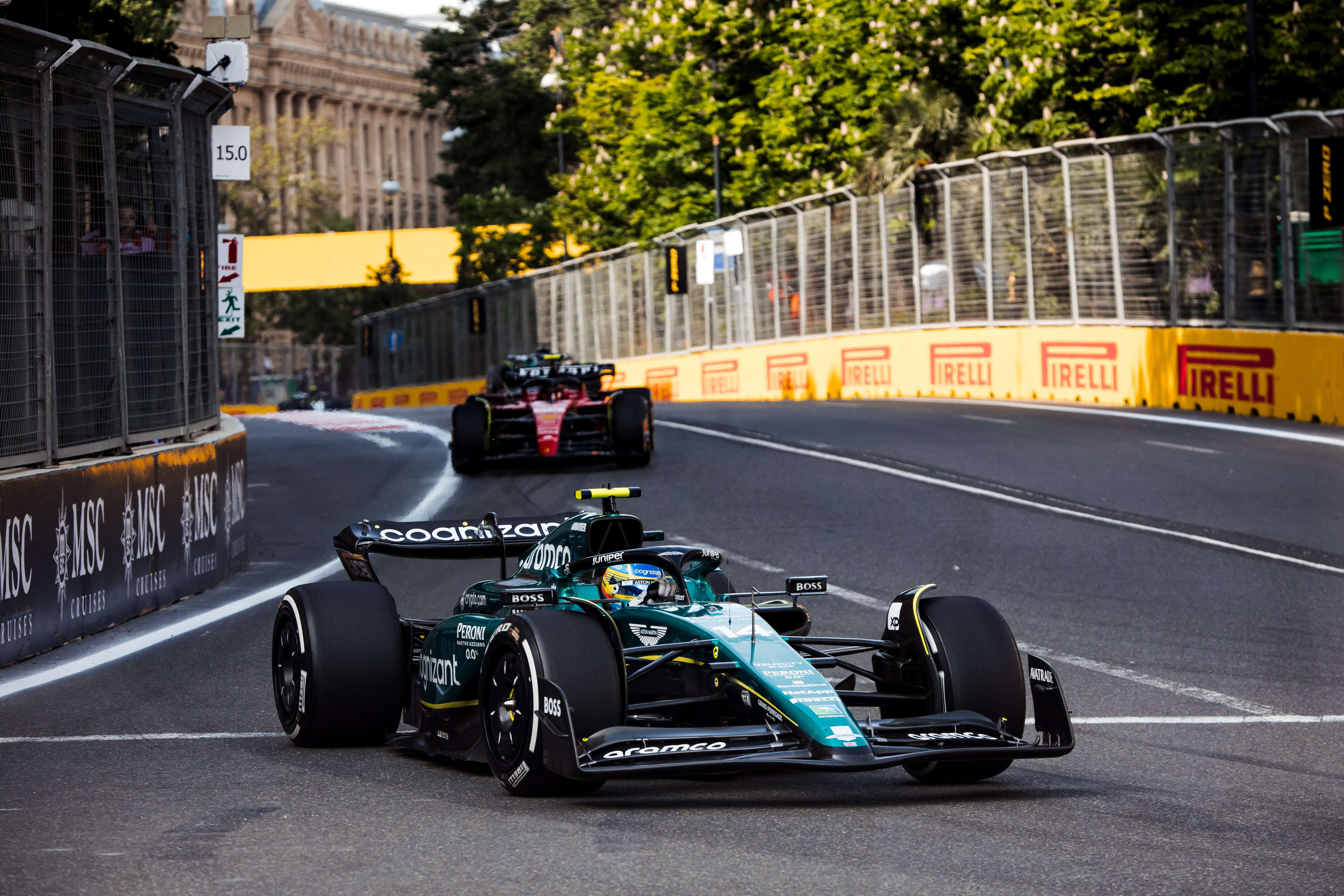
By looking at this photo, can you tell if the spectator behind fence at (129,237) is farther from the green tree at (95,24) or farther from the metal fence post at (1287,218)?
the metal fence post at (1287,218)

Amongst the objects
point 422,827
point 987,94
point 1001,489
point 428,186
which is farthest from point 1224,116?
point 428,186

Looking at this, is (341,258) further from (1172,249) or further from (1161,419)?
(1161,419)

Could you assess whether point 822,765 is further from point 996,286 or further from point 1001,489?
point 996,286

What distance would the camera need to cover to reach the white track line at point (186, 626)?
8.83 metres

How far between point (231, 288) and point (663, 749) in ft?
40.0

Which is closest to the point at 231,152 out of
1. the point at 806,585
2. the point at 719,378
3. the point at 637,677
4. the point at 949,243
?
the point at 806,585

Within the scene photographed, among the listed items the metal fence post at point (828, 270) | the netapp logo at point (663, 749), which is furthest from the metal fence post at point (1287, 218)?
the netapp logo at point (663, 749)

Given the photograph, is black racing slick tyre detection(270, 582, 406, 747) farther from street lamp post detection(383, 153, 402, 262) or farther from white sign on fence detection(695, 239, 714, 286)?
street lamp post detection(383, 153, 402, 262)

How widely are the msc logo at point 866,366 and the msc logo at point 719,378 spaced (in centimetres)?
486

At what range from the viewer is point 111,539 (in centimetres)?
1067

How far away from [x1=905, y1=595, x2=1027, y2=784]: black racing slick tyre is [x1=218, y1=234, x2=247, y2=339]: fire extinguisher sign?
436 inches

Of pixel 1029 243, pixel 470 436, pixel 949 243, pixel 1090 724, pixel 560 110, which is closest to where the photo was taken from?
pixel 1090 724

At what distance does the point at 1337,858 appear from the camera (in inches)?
194

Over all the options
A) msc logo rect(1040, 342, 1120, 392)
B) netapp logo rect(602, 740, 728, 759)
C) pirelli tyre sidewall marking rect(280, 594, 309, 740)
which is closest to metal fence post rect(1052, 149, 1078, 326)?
msc logo rect(1040, 342, 1120, 392)
